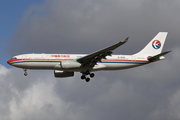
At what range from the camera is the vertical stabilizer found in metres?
56.9

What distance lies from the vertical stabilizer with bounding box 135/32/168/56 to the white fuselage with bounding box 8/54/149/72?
3.56 meters

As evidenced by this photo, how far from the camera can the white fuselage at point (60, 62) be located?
5016 centimetres

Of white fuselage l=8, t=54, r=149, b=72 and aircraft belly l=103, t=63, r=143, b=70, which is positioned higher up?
→ white fuselage l=8, t=54, r=149, b=72

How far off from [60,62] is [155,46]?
699 inches

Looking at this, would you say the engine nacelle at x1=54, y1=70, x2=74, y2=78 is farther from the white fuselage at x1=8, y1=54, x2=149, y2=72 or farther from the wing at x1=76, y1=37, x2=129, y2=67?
the wing at x1=76, y1=37, x2=129, y2=67

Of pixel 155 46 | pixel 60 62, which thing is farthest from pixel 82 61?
pixel 155 46

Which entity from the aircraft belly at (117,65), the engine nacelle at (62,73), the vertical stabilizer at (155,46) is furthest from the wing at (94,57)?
the vertical stabilizer at (155,46)

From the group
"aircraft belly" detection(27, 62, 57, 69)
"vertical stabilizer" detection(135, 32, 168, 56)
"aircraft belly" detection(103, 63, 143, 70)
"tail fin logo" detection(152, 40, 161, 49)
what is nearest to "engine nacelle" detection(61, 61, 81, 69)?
"aircraft belly" detection(27, 62, 57, 69)

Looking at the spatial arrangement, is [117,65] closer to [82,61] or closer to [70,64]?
[82,61]

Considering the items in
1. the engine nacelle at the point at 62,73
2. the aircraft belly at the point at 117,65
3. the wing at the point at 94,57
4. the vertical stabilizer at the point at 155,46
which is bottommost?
the aircraft belly at the point at 117,65

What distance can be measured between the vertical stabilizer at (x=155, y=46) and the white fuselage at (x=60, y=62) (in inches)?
140

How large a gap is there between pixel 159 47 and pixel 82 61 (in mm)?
15338

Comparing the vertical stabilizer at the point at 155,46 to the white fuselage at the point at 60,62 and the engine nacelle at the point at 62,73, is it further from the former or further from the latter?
the engine nacelle at the point at 62,73

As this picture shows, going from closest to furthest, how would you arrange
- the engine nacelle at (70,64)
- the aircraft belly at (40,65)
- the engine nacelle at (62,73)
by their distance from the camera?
the engine nacelle at (70,64), the aircraft belly at (40,65), the engine nacelle at (62,73)
